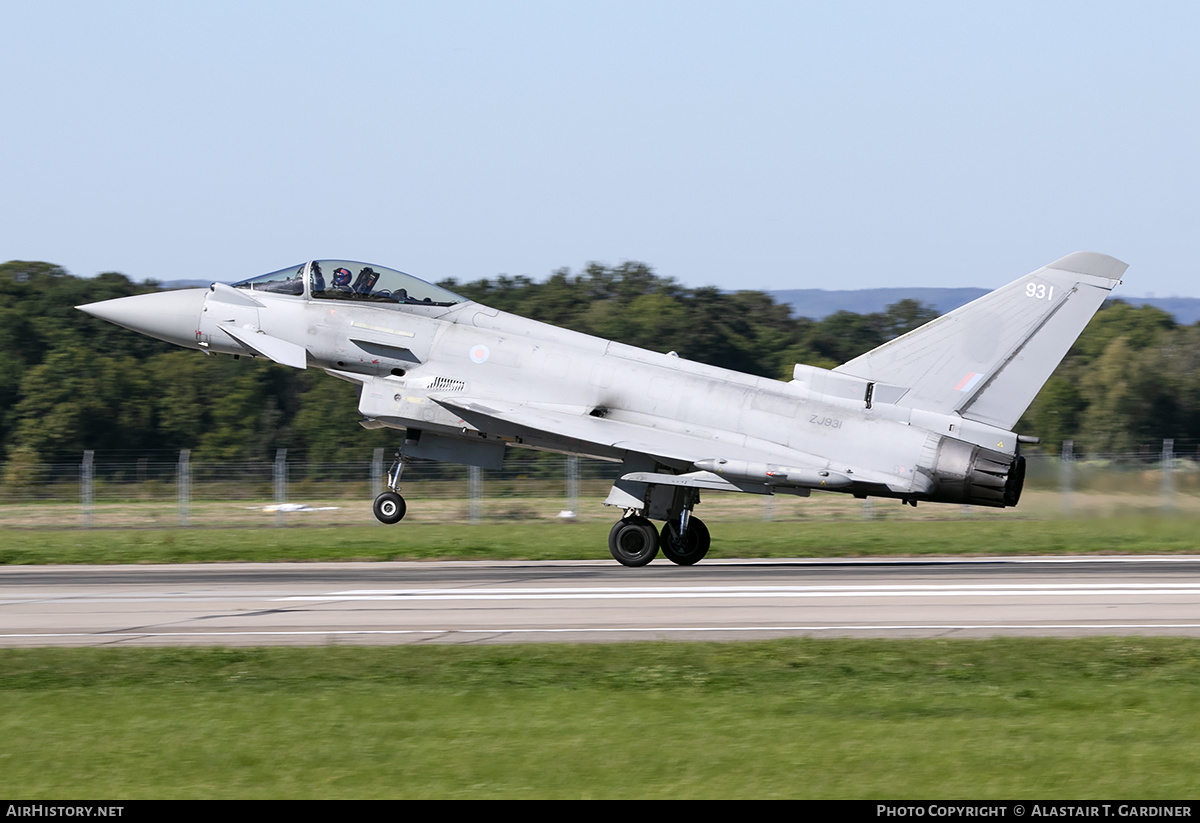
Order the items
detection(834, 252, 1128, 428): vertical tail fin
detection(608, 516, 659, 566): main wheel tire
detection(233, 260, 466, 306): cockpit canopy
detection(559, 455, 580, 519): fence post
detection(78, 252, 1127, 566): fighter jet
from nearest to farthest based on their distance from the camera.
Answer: detection(78, 252, 1127, 566): fighter jet < detection(834, 252, 1128, 428): vertical tail fin < detection(608, 516, 659, 566): main wheel tire < detection(233, 260, 466, 306): cockpit canopy < detection(559, 455, 580, 519): fence post

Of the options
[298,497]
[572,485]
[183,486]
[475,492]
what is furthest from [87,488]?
[572,485]

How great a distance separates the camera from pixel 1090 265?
733 inches

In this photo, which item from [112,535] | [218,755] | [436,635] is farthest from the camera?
[112,535]

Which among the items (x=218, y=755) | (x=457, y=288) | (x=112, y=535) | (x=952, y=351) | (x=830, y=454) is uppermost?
(x=457, y=288)

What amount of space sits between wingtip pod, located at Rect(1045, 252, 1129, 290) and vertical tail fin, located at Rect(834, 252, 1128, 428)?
0.05 feet

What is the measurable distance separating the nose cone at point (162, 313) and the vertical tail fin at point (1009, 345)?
10.7m

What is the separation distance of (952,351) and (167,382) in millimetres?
40339

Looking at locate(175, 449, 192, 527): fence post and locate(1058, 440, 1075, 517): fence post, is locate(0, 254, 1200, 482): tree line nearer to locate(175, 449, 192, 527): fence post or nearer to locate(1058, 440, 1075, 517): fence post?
locate(175, 449, 192, 527): fence post

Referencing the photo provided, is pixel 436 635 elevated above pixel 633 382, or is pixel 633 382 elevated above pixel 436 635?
pixel 633 382

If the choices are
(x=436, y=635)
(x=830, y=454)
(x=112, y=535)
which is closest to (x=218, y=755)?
(x=436, y=635)

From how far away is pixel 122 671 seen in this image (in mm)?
10445

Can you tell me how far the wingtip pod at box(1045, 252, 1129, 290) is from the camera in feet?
61.1

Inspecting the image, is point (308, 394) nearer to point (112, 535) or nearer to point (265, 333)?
point (112, 535)

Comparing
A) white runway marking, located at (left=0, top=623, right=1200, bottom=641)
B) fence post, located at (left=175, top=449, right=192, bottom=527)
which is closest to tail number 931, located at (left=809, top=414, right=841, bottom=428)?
white runway marking, located at (left=0, top=623, right=1200, bottom=641)
